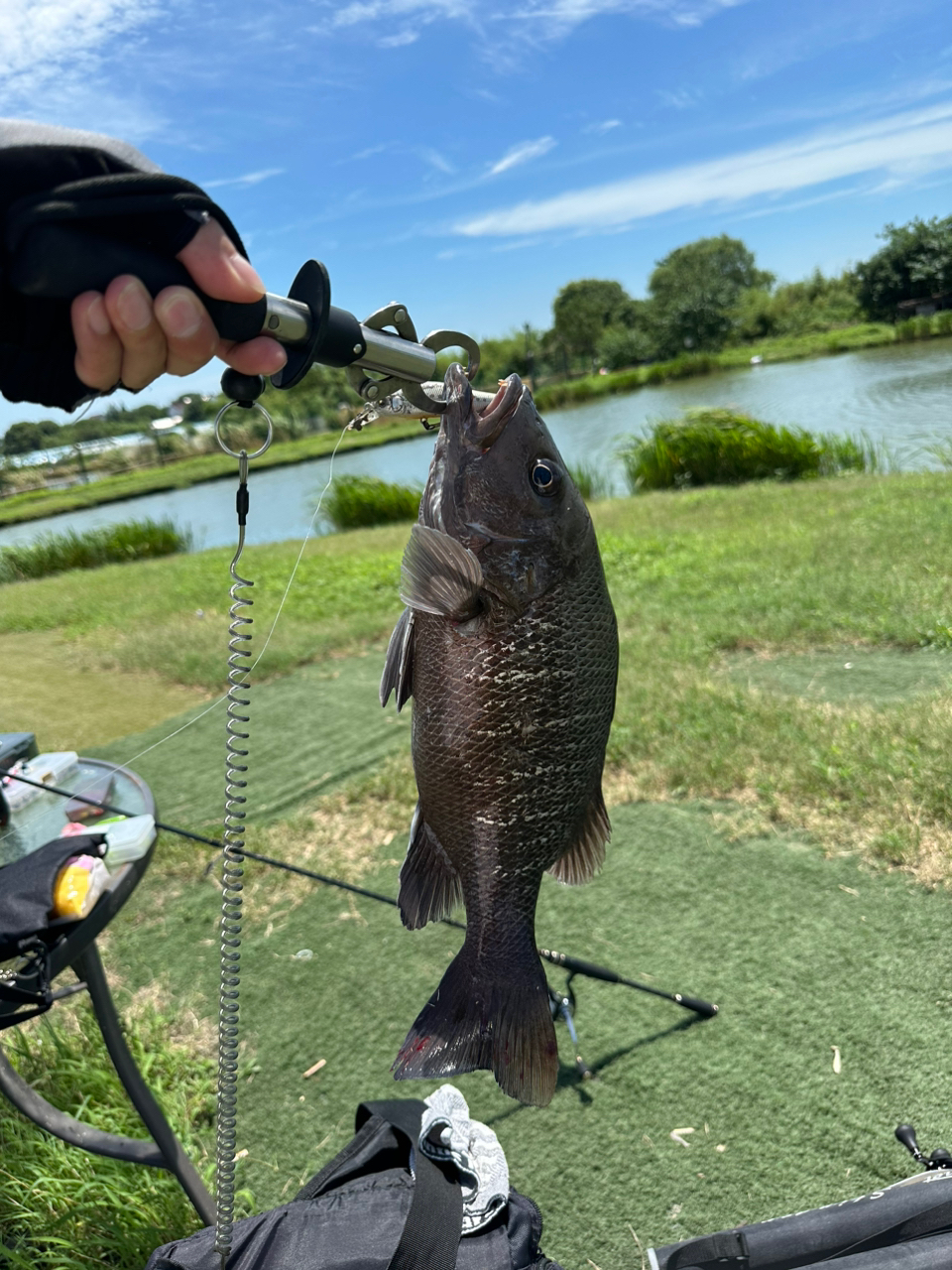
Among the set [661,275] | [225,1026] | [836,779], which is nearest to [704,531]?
[836,779]

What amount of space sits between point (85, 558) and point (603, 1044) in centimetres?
1604

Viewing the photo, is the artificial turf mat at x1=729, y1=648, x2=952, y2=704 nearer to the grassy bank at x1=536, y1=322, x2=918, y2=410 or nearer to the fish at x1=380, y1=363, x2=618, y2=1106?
the fish at x1=380, y1=363, x2=618, y2=1106

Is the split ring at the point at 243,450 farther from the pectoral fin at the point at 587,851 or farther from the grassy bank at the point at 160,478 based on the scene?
the grassy bank at the point at 160,478

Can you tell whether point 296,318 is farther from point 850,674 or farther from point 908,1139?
point 850,674

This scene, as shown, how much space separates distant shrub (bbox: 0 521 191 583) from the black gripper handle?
1644 cm

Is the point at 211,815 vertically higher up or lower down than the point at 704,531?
lower down

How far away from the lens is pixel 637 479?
572 inches

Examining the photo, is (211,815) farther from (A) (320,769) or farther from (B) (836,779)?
(B) (836,779)

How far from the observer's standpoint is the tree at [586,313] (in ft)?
203

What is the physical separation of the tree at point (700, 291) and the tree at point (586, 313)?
12.1 ft

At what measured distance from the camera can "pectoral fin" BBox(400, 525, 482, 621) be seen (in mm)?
1229

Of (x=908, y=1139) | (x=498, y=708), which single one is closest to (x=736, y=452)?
(x=908, y=1139)

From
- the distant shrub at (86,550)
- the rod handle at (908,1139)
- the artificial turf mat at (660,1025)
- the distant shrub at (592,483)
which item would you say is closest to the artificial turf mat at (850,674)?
the artificial turf mat at (660,1025)

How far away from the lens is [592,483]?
14680 millimetres
